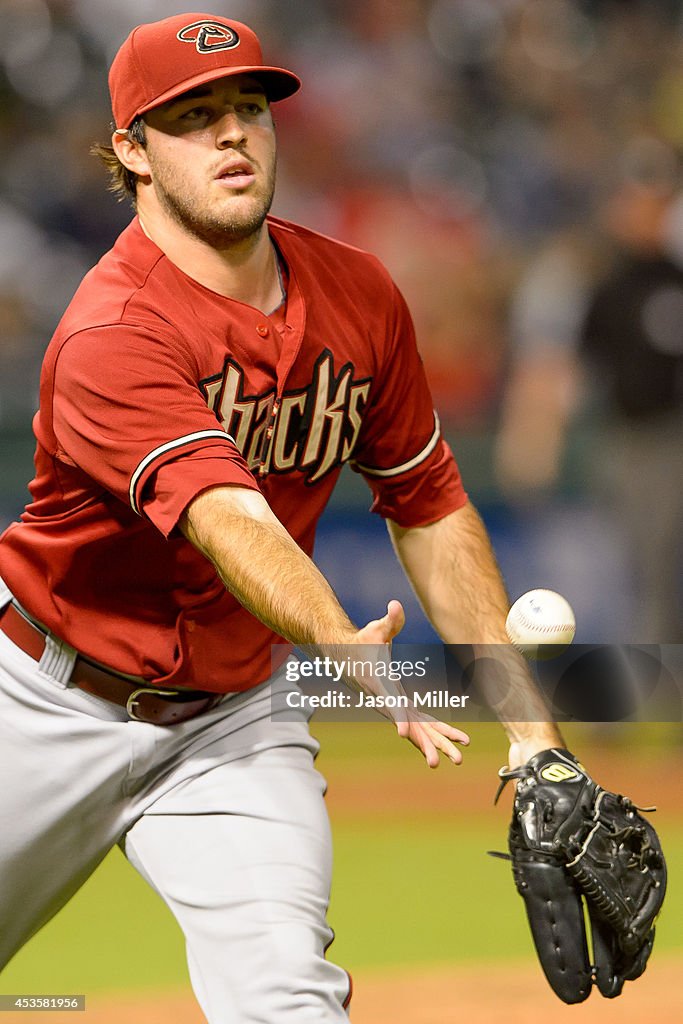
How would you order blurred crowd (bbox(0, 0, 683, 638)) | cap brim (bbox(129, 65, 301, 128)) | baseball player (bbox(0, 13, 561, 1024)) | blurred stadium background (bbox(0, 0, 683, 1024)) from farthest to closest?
blurred crowd (bbox(0, 0, 683, 638)) → blurred stadium background (bbox(0, 0, 683, 1024)) → cap brim (bbox(129, 65, 301, 128)) → baseball player (bbox(0, 13, 561, 1024))

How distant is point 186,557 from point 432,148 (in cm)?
599

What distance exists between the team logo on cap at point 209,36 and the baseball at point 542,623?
127 centimetres

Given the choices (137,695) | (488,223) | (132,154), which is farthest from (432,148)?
(137,695)

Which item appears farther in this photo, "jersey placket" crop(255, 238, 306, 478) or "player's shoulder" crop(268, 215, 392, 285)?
"player's shoulder" crop(268, 215, 392, 285)

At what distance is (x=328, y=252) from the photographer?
327 cm

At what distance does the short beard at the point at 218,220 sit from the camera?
2896 millimetres

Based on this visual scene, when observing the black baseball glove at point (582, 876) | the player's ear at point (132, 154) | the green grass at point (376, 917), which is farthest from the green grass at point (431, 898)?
the player's ear at point (132, 154)

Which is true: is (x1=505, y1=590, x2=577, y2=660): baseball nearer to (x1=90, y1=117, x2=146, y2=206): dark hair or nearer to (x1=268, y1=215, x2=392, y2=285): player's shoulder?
(x1=268, y1=215, x2=392, y2=285): player's shoulder

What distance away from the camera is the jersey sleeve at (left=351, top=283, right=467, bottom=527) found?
3.23m

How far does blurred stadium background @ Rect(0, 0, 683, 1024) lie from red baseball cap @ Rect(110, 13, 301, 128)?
4.36 metres

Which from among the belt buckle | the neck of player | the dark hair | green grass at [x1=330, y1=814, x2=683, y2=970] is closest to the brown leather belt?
the belt buckle

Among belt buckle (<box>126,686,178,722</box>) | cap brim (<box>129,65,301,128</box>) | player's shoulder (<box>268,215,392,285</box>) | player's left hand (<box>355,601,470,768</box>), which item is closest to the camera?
player's left hand (<box>355,601,470,768</box>)

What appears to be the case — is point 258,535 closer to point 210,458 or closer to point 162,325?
point 210,458

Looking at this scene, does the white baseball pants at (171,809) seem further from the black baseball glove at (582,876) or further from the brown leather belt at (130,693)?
the black baseball glove at (582,876)
